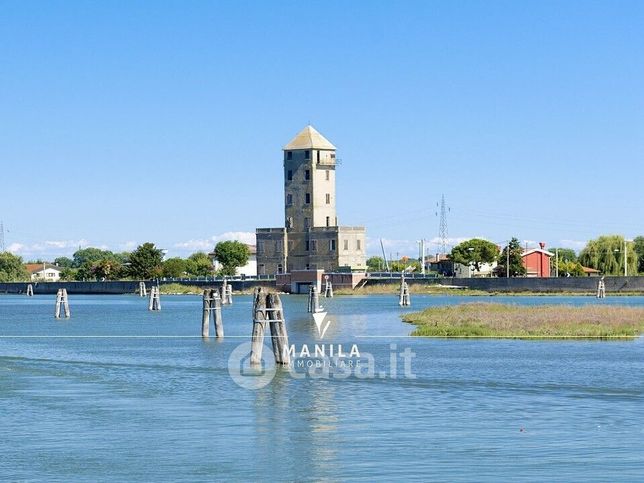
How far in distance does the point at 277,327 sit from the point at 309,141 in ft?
488

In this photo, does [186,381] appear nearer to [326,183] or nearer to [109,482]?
[109,482]

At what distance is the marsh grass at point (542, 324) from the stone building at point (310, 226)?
4614 inches

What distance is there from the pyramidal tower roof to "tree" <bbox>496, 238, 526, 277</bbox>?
3081 centimetres

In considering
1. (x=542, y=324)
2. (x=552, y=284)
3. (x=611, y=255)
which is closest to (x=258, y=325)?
(x=542, y=324)

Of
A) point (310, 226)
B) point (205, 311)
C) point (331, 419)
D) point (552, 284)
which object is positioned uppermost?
point (310, 226)

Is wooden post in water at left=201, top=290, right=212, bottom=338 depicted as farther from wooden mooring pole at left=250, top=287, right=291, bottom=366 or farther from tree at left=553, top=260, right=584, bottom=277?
tree at left=553, top=260, right=584, bottom=277

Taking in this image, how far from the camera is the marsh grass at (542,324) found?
53.8m

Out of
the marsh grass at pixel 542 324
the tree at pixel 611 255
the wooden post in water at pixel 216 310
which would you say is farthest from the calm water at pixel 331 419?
the tree at pixel 611 255

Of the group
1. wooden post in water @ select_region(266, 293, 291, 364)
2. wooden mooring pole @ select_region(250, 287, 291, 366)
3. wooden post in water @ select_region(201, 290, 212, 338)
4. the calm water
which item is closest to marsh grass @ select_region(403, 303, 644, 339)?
the calm water

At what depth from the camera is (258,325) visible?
36625 mm

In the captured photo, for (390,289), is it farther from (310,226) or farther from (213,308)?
(213,308)

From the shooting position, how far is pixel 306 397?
3158 centimetres

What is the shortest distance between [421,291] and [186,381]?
445 ft

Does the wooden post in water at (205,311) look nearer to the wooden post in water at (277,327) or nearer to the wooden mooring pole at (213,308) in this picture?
the wooden mooring pole at (213,308)
